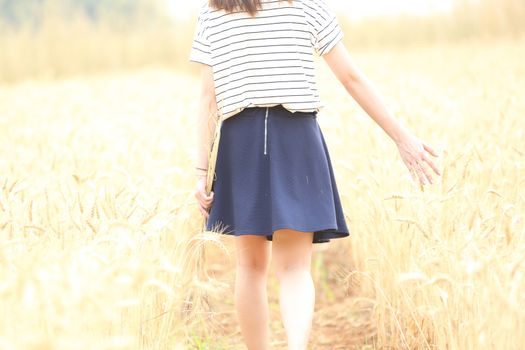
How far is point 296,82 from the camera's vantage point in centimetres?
261

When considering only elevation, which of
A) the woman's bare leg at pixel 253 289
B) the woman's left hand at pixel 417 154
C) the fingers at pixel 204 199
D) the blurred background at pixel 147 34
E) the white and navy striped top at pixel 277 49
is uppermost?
the blurred background at pixel 147 34

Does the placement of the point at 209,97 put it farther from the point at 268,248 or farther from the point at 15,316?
the point at 15,316

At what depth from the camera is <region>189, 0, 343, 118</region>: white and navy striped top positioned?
2592 millimetres

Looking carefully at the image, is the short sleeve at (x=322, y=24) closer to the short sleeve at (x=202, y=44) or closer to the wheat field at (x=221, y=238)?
the short sleeve at (x=202, y=44)

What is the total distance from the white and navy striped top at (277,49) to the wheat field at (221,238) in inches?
21.1

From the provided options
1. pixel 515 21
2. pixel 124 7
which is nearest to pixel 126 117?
pixel 515 21

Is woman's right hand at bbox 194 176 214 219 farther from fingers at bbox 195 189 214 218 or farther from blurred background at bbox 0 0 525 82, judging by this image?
blurred background at bbox 0 0 525 82

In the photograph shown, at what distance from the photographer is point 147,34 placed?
16547mm

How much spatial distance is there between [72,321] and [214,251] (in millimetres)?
3312

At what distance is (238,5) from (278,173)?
1.98ft

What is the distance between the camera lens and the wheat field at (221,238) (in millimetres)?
1976

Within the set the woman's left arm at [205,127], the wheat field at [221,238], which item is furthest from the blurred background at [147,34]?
the woman's left arm at [205,127]

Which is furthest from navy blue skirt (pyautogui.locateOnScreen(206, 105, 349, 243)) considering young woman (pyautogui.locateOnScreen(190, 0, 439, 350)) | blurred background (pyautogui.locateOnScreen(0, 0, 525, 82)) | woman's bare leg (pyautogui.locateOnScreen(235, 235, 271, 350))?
blurred background (pyautogui.locateOnScreen(0, 0, 525, 82))

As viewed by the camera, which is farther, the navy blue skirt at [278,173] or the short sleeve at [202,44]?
the short sleeve at [202,44]
